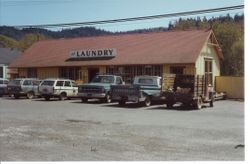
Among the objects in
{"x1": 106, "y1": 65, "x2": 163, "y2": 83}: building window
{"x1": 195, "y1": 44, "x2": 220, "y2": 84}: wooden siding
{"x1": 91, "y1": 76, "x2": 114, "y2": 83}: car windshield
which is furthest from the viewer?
{"x1": 106, "y1": 65, "x2": 163, "y2": 83}: building window

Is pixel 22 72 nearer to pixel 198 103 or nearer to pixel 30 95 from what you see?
pixel 30 95

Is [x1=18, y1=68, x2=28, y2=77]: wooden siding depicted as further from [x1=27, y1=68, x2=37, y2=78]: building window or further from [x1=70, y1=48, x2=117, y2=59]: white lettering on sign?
[x1=70, y1=48, x2=117, y2=59]: white lettering on sign

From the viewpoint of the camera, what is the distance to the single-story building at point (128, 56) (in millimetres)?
31375

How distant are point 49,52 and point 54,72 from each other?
9.54 ft

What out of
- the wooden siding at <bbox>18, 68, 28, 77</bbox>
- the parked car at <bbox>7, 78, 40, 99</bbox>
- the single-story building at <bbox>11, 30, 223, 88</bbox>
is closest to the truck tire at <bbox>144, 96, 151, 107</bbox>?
the single-story building at <bbox>11, 30, 223, 88</bbox>

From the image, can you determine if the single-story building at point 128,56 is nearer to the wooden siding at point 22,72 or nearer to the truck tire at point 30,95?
the wooden siding at point 22,72

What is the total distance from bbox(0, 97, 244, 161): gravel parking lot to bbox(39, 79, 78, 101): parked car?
11.6 meters

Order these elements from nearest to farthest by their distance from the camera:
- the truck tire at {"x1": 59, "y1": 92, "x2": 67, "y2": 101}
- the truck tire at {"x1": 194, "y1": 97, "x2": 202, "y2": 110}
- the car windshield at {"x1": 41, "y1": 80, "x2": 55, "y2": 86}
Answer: the truck tire at {"x1": 194, "y1": 97, "x2": 202, "y2": 110}, the car windshield at {"x1": 41, "y1": 80, "x2": 55, "y2": 86}, the truck tire at {"x1": 59, "y1": 92, "x2": 67, "y2": 101}

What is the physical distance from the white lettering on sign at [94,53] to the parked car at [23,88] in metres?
5.70

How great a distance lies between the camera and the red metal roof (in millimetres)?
31516

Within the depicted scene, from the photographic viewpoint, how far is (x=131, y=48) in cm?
3497

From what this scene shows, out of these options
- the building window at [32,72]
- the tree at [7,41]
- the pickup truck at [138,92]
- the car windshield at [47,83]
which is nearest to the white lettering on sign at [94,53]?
the building window at [32,72]

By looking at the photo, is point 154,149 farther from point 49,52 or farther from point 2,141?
point 49,52

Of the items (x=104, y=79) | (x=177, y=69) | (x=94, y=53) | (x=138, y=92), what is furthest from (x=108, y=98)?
(x=94, y=53)
